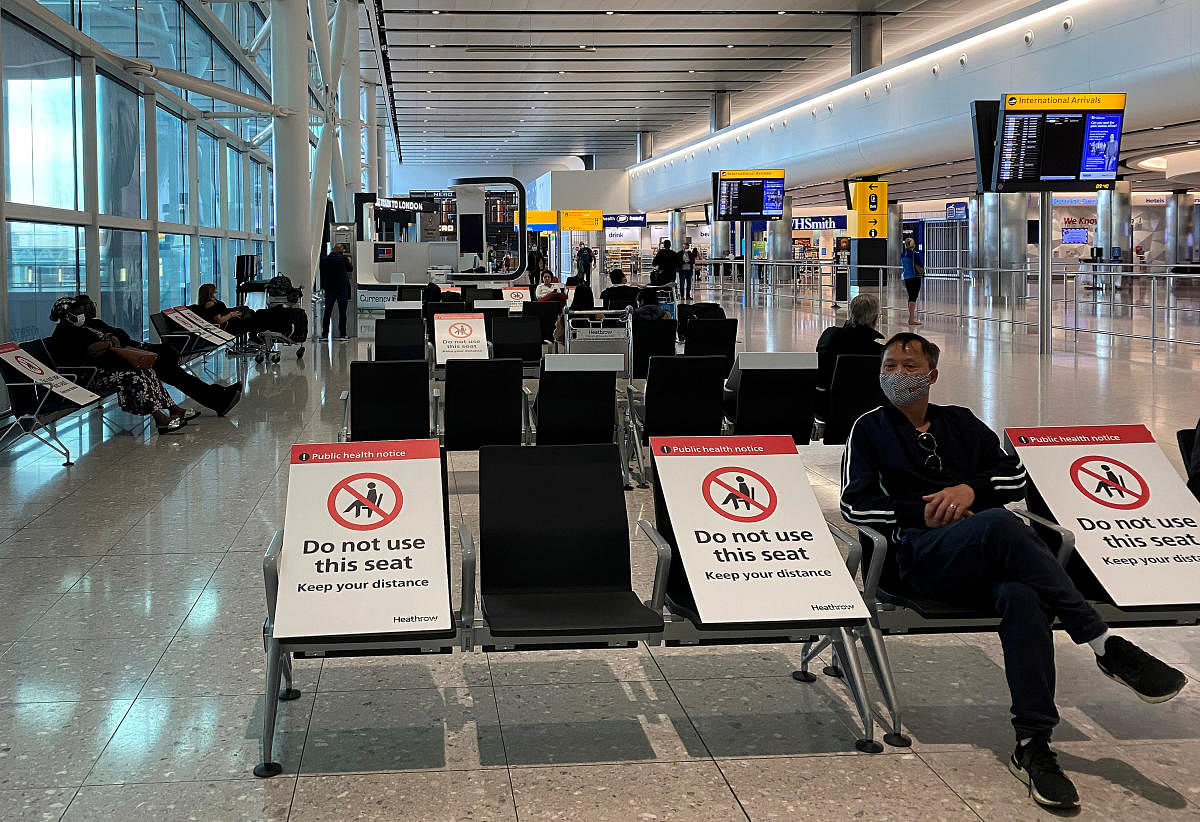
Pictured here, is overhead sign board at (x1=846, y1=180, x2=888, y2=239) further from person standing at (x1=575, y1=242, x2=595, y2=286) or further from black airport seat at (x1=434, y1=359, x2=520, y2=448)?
black airport seat at (x1=434, y1=359, x2=520, y2=448)

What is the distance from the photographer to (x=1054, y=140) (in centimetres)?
1547

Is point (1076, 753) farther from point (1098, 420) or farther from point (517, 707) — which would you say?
point (1098, 420)

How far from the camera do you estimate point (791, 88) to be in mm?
38031

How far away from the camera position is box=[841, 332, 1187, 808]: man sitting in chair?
337cm

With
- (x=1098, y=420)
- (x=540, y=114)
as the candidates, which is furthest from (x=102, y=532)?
(x=540, y=114)

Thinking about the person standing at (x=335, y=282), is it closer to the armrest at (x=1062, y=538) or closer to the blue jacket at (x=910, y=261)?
the blue jacket at (x=910, y=261)

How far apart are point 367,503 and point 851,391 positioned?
4350 mm

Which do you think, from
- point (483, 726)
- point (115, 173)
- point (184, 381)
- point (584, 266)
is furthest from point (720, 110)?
point (483, 726)

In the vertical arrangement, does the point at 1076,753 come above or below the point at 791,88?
below

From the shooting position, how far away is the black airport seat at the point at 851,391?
24.8ft

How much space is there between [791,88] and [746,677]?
35878 mm

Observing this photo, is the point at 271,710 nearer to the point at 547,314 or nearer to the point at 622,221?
the point at 547,314

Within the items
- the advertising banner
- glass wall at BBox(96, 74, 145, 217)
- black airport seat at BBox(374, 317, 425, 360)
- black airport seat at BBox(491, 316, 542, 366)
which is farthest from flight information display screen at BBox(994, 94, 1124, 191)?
the advertising banner

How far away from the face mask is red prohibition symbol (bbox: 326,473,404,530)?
1678 mm
